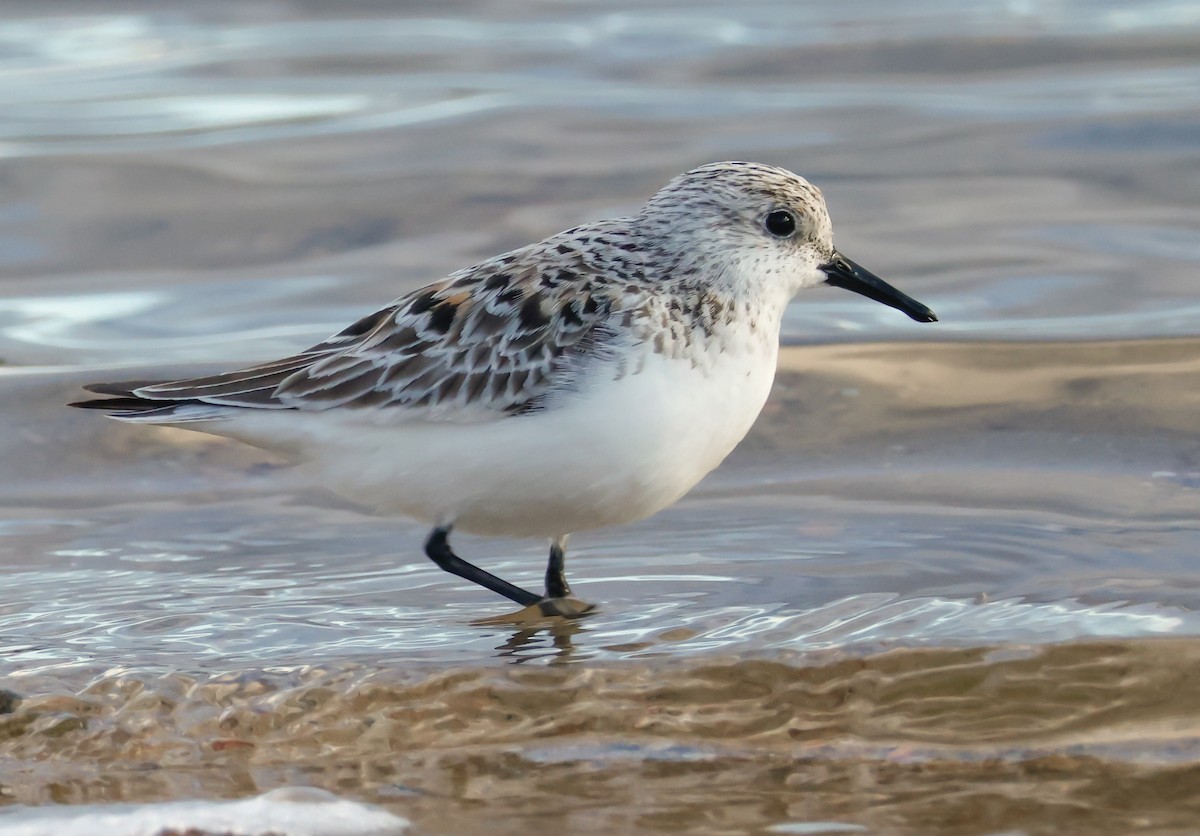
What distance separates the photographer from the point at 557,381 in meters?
4.91

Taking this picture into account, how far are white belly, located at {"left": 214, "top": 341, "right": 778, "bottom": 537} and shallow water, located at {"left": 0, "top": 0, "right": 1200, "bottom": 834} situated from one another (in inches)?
17.0

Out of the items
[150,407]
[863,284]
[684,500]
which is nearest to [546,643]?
[150,407]

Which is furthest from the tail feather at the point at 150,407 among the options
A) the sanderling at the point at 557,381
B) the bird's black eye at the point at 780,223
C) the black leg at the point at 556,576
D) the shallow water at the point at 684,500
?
the bird's black eye at the point at 780,223

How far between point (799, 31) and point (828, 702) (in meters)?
9.48

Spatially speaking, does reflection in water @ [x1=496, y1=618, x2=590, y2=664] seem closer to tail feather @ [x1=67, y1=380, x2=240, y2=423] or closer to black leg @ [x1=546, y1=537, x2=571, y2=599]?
black leg @ [x1=546, y1=537, x2=571, y2=599]

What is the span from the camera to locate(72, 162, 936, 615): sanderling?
4.84 m

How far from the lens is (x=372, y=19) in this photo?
47.2 feet

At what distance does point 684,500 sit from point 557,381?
6.19ft

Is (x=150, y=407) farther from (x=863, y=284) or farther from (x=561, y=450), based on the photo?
(x=863, y=284)

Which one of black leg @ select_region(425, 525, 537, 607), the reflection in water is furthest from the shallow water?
black leg @ select_region(425, 525, 537, 607)

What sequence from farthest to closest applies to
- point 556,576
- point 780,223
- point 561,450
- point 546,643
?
point 556,576
point 780,223
point 546,643
point 561,450

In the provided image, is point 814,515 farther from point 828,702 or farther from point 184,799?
point 184,799

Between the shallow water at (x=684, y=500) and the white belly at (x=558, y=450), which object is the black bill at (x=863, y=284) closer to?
the white belly at (x=558, y=450)

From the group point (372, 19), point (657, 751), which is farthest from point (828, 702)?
point (372, 19)
